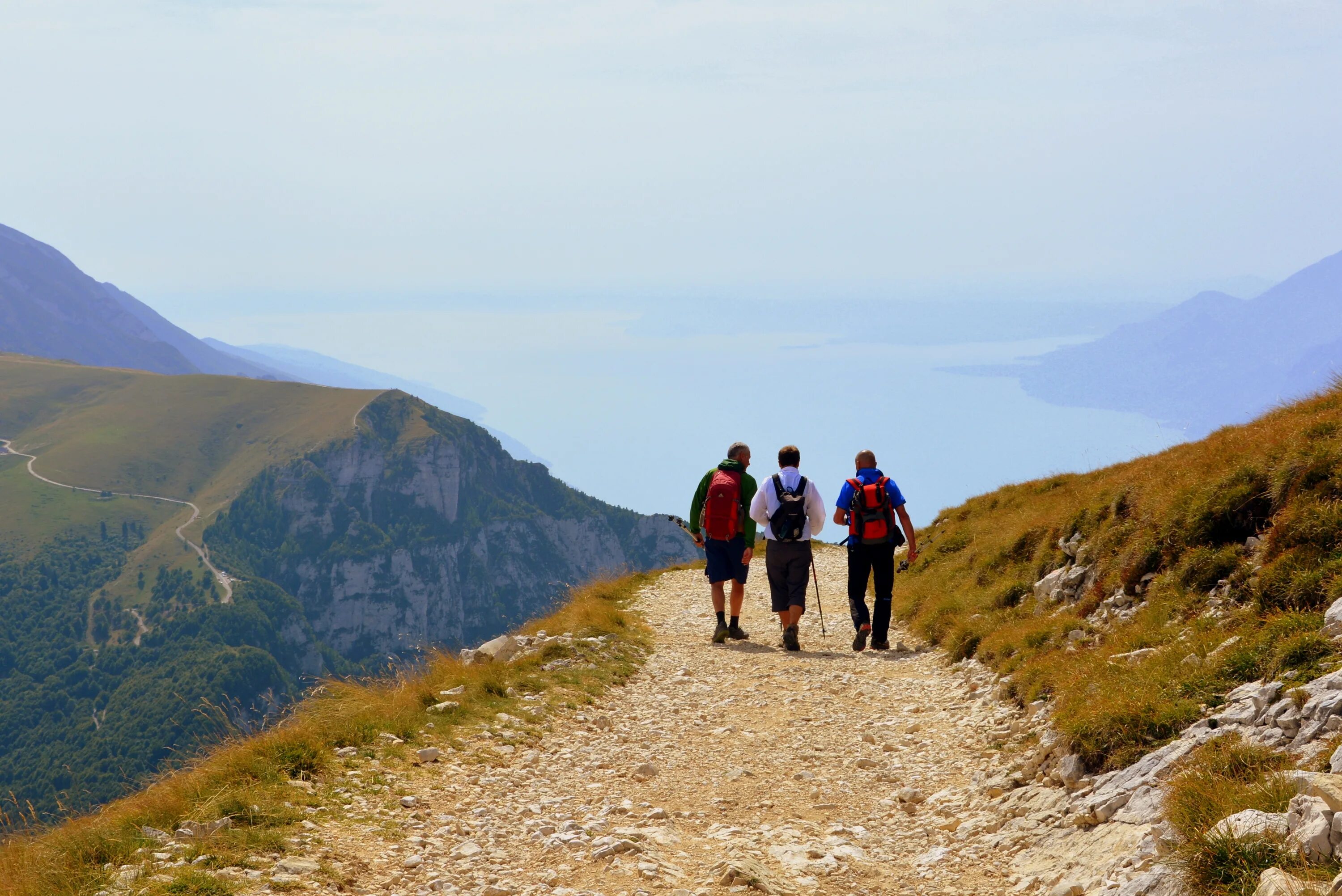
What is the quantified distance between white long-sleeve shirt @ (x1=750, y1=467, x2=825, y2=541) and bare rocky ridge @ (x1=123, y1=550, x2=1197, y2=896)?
349 cm

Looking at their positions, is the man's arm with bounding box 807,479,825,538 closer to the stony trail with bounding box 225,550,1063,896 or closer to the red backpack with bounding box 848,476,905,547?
the red backpack with bounding box 848,476,905,547

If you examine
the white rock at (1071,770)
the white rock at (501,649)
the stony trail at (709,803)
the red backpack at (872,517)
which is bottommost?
the stony trail at (709,803)

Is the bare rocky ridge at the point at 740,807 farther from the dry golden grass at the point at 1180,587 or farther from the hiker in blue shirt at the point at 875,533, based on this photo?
the hiker in blue shirt at the point at 875,533

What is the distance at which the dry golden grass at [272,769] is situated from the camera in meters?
6.50

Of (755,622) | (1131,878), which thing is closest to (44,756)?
(755,622)

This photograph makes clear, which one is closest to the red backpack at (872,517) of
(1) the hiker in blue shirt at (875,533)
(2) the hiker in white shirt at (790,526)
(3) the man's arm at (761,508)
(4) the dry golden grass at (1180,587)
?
(1) the hiker in blue shirt at (875,533)

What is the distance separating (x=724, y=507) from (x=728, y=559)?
989 millimetres

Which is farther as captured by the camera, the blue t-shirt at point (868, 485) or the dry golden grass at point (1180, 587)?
the blue t-shirt at point (868, 485)

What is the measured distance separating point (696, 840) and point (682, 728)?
11.4 feet

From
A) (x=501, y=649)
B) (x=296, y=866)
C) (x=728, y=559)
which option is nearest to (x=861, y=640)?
(x=728, y=559)

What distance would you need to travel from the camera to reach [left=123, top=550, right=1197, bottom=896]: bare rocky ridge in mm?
6383

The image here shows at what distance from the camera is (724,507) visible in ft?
51.5

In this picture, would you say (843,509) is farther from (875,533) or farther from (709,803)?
(709,803)

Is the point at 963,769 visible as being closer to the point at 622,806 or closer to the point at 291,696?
the point at 622,806
